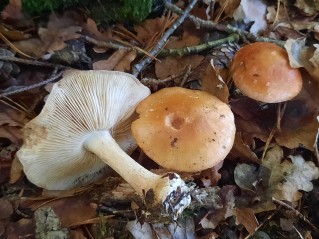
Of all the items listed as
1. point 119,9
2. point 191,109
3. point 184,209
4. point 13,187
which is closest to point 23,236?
point 13,187

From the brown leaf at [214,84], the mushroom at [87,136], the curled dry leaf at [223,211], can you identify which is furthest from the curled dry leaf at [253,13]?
the curled dry leaf at [223,211]

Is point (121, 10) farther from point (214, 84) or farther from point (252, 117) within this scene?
point (252, 117)

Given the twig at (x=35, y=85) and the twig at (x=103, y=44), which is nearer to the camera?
the twig at (x=35, y=85)

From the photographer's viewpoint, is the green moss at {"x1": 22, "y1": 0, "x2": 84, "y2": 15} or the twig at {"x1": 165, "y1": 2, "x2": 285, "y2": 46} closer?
the green moss at {"x1": 22, "y1": 0, "x2": 84, "y2": 15}

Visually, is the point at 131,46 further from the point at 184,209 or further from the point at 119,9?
the point at 184,209

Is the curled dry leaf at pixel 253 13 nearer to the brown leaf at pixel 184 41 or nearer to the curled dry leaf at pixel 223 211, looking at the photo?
the brown leaf at pixel 184 41

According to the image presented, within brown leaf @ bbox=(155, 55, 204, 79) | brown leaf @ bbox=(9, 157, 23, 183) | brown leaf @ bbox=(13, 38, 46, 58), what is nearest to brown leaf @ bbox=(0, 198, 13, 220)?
brown leaf @ bbox=(9, 157, 23, 183)

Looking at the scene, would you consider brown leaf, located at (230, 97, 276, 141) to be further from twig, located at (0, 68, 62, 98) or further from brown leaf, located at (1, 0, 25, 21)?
brown leaf, located at (1, 0, 25, 21)
